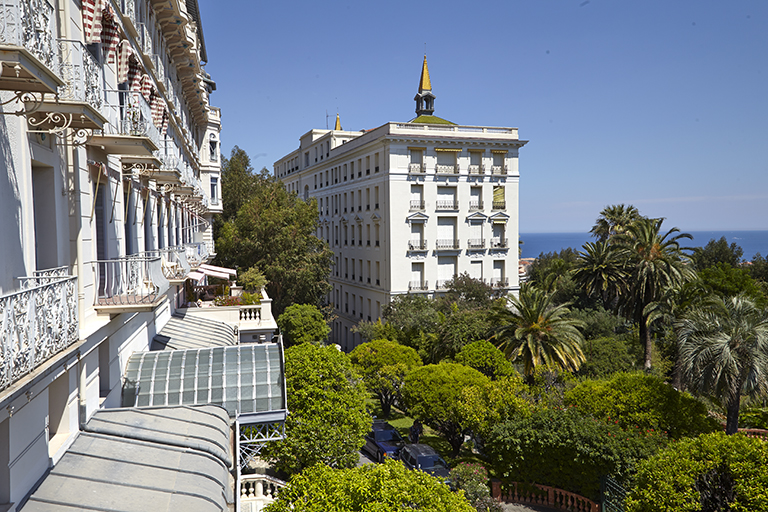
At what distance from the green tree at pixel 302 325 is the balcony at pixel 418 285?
11.0m

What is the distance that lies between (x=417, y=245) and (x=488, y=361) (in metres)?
20.3

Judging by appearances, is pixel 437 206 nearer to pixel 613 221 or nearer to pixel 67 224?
pixel 613 221

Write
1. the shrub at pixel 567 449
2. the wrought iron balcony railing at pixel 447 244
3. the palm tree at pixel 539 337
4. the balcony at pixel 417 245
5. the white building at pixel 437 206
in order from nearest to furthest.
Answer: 1. the shrub at pixel 567 449
2. the palm tree at pixel 539 337
3. the white building at pixel 437 206
4. the balcony at pixel 417 245
5. the wrought iron balcony railing at pixel 447 244

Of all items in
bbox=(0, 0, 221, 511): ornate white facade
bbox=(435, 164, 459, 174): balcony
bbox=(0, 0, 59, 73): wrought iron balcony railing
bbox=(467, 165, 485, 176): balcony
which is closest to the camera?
bbox=(0, 0, 59, 73): wrought iron balcony railing

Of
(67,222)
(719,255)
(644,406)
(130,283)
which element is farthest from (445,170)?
(67,222)

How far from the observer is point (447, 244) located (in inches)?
1944

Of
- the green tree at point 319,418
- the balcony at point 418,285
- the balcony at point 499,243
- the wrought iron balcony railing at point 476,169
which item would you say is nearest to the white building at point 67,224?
the green tree at point 319,418

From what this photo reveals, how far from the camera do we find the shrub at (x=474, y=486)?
1756cm

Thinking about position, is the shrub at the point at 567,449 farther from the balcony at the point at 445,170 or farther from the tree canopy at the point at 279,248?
the balcony at the point at 445,170

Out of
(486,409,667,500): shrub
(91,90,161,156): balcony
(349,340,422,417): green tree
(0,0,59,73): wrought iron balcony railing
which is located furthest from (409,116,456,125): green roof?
(0,0,59,73): wrought iron balcony railing

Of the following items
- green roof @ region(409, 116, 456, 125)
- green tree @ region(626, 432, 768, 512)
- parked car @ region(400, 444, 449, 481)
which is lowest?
parked car @ region(400, 444, 449, 481)

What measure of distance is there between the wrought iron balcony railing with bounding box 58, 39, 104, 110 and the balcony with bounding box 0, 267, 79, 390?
264cm

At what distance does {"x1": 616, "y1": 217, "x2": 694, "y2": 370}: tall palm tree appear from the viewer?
119ft

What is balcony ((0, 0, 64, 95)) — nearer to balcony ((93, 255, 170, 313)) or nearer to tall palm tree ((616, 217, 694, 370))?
balcony ((93, 255, 170, 313))
